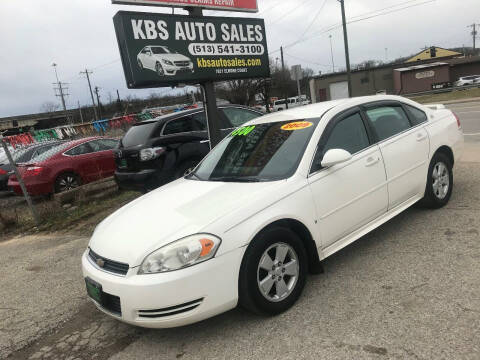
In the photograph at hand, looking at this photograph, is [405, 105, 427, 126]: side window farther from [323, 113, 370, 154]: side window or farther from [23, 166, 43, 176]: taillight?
[23, 166, 43, 176]: taillight

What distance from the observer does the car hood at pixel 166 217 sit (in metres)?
2.86

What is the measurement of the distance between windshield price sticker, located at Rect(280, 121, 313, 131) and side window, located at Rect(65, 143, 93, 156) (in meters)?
7.88

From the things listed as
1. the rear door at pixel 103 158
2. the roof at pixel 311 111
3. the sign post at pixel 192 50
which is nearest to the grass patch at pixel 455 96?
the sign post at pixel 192 50

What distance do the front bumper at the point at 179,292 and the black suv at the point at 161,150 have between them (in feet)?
13.3

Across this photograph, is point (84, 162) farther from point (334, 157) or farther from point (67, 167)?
point (334, 157)

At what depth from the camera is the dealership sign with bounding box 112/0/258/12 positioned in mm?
6195

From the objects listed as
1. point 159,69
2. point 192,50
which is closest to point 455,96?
point 192,50

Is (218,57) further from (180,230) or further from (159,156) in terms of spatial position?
(180,230)

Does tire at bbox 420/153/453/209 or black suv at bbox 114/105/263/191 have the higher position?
black suv at bbox 114/105/263/191

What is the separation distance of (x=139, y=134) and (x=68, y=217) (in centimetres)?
227

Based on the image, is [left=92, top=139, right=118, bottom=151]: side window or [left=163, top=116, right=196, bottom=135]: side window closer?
[left=163, top=116, right=196, bottom=135]: side window

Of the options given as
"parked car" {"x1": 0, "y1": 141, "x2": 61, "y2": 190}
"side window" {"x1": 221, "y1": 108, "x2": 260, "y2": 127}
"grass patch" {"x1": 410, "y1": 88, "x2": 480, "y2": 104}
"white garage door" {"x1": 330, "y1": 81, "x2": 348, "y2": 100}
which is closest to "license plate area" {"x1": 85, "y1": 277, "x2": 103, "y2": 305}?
"side window" {"x1": 221, "y1": 108, "x2": 260, "y2": 127}

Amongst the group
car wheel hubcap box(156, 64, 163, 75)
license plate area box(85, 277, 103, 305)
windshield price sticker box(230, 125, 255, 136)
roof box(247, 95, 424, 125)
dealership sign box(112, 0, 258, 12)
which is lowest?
license plate area box(85, 277, 103, 305)

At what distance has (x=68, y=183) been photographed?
10062mm
